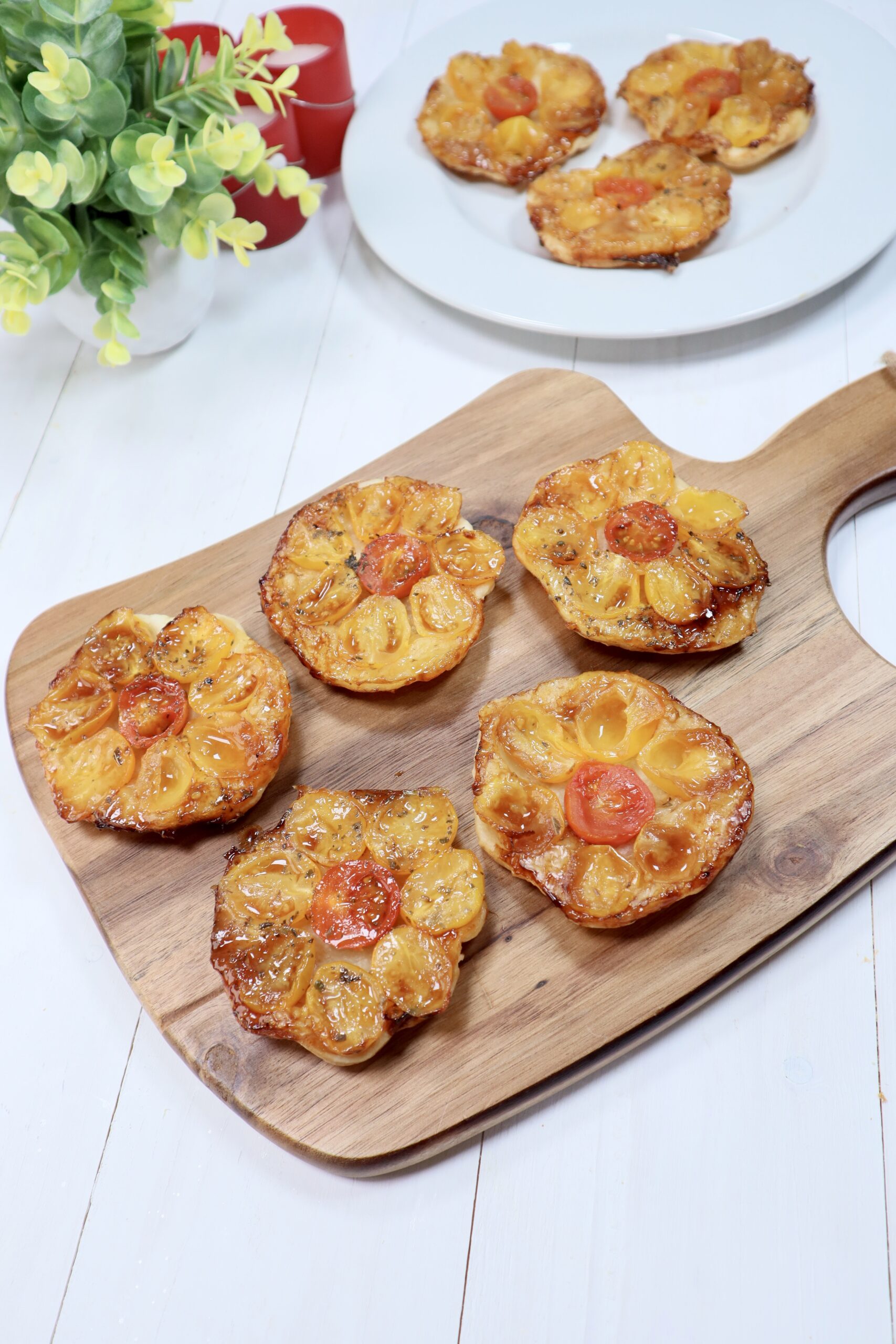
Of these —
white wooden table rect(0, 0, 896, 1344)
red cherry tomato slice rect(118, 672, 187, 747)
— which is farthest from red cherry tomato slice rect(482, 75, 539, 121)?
red cherry tomato slice rect(118, 672, 187, 747)

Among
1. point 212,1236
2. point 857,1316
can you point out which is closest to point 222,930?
point 212,1236

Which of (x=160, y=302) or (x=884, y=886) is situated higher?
(x=160, y=302)

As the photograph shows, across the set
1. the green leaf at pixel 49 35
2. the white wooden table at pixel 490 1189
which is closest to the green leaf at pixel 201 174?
the green leaf at pixel 49 35

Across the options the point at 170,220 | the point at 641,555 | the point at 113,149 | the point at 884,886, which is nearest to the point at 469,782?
A: the point at 641,555

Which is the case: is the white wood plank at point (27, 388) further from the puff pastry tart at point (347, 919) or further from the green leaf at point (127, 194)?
the puff pastry tart at point (347, 919)

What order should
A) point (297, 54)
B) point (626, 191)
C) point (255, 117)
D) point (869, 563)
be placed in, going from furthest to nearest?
point (297, 54) → point (255, 117) → point (626, 191) → point (869, 563)

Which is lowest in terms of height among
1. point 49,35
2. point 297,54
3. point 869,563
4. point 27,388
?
point 869,563

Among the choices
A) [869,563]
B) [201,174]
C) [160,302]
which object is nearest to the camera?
[201,174]

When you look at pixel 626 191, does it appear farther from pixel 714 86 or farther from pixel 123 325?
pixel 123 325
